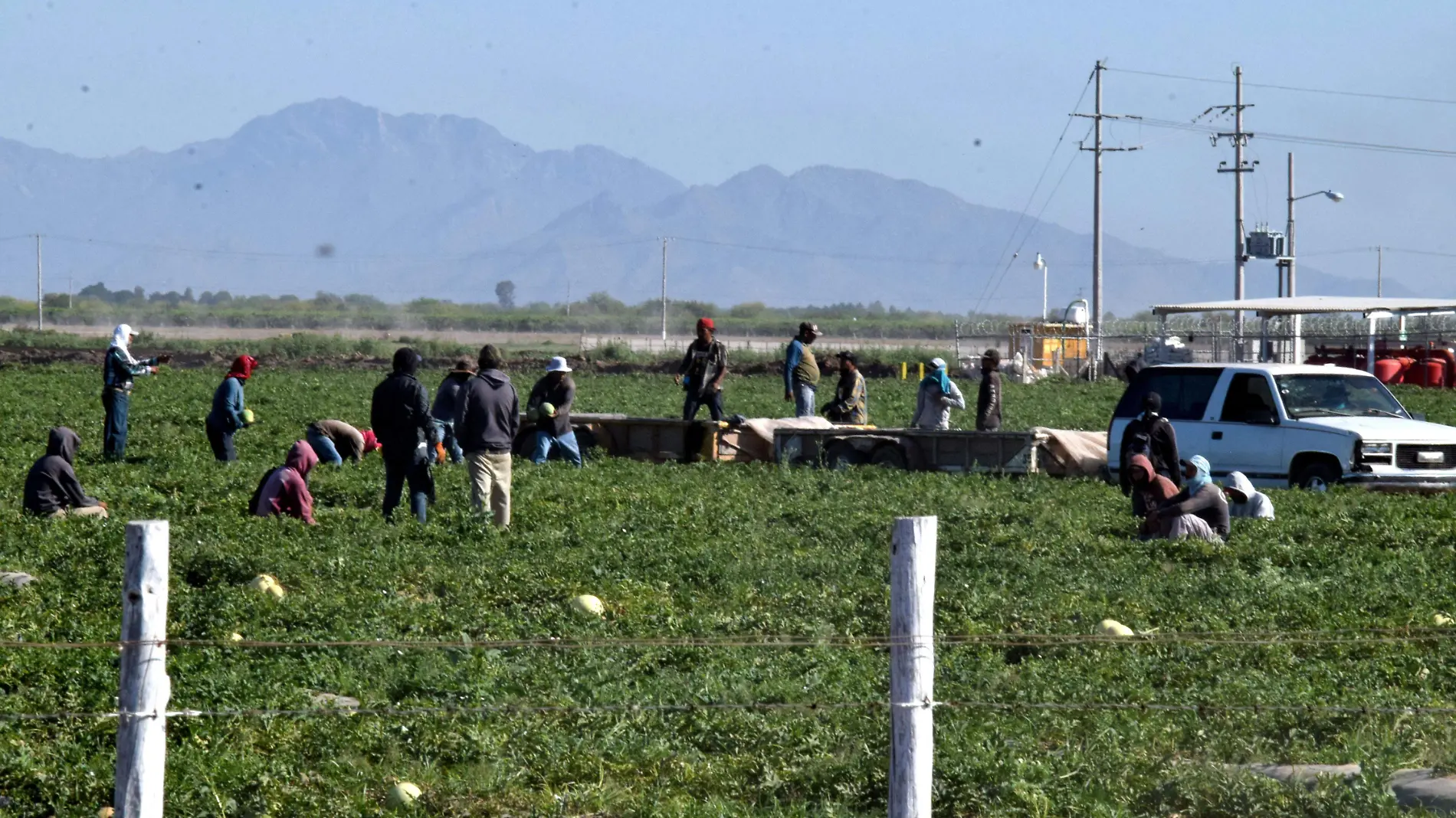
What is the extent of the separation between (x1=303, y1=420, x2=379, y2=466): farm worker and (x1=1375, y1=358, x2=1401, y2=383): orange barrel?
27.5 meters

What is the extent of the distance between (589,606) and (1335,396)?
11420mm

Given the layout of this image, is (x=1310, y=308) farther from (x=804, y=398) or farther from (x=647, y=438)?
(x=647, y=438)

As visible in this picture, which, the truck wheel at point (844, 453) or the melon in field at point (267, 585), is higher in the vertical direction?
the truck wheel at point (844, 453)

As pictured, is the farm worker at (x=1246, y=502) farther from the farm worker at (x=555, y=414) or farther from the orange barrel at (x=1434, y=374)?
the orange barrel at (x=1434, y=374)

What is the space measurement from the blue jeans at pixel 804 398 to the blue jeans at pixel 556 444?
327 cm

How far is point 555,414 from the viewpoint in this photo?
1973 centimetres

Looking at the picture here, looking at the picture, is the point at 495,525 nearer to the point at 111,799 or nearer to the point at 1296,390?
the point at 111,799

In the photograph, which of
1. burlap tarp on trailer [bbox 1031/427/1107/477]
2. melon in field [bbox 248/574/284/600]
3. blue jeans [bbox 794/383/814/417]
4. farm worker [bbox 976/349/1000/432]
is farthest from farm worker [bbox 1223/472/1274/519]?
melon in field [bbox 248/574/284/600]

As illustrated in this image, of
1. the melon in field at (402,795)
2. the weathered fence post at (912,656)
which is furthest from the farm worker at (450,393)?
the weathered fence post at (912,656)

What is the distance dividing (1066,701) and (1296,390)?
38.3ft

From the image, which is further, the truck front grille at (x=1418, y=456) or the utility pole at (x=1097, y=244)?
the utility pole at (x=1097, y=244)

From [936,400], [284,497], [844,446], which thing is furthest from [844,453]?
[284,497]

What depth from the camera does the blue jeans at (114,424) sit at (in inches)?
777

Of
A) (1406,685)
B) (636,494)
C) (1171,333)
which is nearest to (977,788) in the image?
(1406,685)
